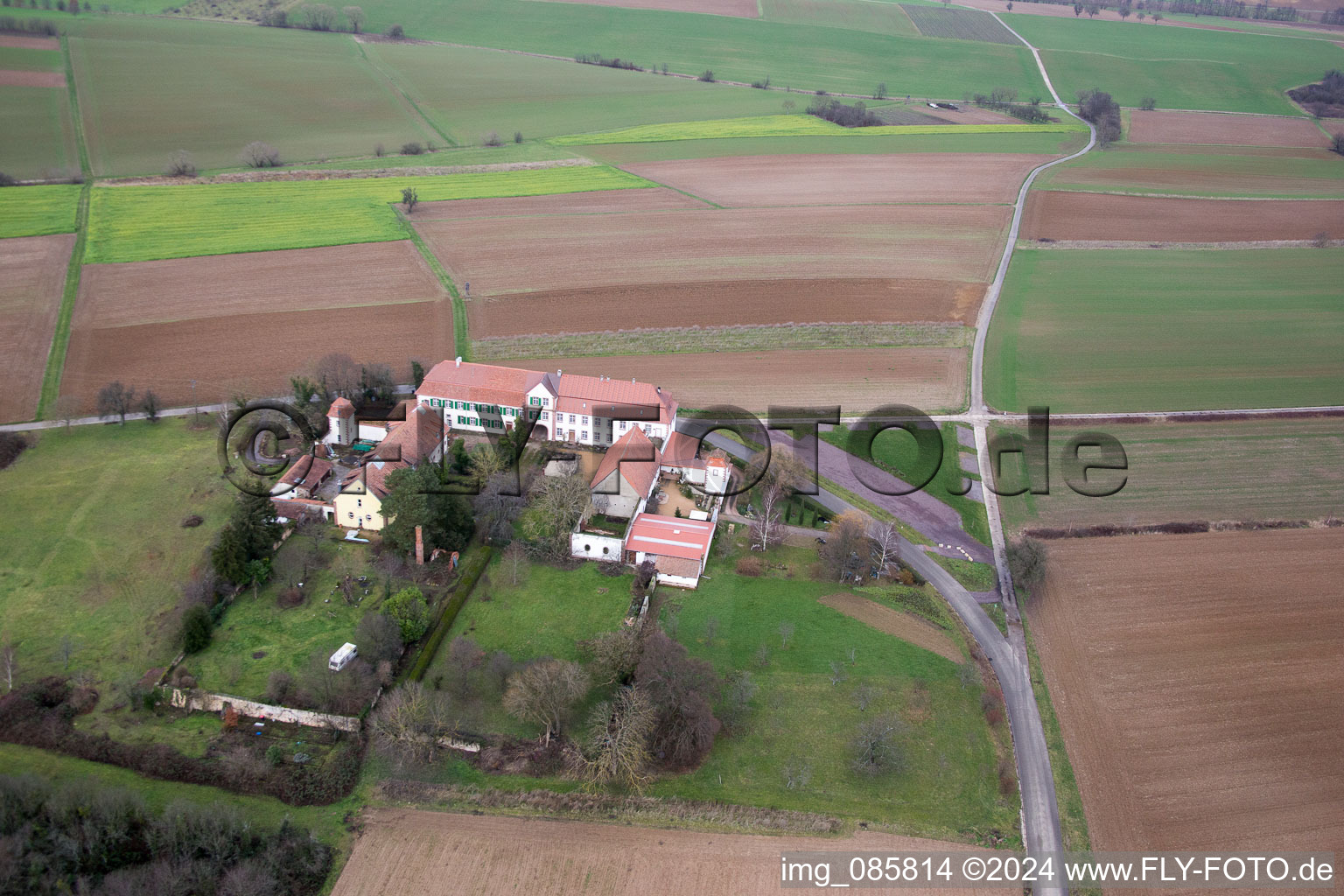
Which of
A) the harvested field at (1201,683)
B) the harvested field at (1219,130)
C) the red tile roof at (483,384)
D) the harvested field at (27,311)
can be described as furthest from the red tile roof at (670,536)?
the harvested field at (1219,130)

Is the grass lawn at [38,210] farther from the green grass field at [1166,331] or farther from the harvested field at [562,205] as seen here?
the green grass field at [1166,331]

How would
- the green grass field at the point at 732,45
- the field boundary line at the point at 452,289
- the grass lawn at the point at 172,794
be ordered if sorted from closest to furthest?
the grass lawn at the point at 172,794
the field boundary line at the point at 452,289
the green grass field at the point at 732,45

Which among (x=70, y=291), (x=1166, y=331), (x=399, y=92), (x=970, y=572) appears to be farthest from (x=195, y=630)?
(x=399, y=92)

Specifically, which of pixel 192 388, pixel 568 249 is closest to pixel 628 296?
pixel 568 249

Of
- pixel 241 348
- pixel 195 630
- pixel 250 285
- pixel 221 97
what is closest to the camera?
pixel 195 630

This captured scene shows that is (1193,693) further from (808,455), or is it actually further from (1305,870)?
(808,455)

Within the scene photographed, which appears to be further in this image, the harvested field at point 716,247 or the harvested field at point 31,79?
the harvested field at point 31,79

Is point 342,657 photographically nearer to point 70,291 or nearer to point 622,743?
point 622,743
